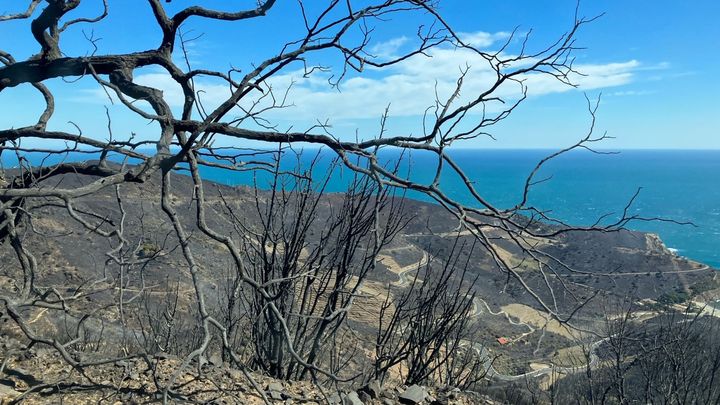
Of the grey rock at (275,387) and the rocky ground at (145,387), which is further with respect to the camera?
the grey rock at (275,387)

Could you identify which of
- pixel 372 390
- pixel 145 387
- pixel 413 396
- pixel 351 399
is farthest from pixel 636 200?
pixel 145 387

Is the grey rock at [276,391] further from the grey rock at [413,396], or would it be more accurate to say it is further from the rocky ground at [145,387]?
the grey rock at [413,396]

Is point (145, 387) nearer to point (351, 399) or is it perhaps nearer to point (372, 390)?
point (351, 399)

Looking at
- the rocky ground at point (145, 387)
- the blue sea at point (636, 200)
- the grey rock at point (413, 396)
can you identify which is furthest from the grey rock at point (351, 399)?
the blue sea at point (636, 200)

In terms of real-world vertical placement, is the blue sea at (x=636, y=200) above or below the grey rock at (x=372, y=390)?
below

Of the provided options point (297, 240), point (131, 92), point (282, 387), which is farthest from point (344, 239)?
point (131, 92)

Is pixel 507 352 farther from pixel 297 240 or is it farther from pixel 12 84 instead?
pixel 12 84

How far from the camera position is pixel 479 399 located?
572 cm

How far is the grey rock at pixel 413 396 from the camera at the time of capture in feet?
16.5

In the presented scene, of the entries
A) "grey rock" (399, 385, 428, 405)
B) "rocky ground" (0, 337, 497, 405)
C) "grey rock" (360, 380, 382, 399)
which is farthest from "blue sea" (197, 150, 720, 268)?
"rocky ground" (0, 337, 497, 405)

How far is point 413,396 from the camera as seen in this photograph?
5086 mm

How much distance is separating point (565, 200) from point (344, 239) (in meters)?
143

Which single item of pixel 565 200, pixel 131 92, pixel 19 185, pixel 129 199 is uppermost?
pixel 131 92

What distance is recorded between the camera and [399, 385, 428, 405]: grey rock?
5.04 m
